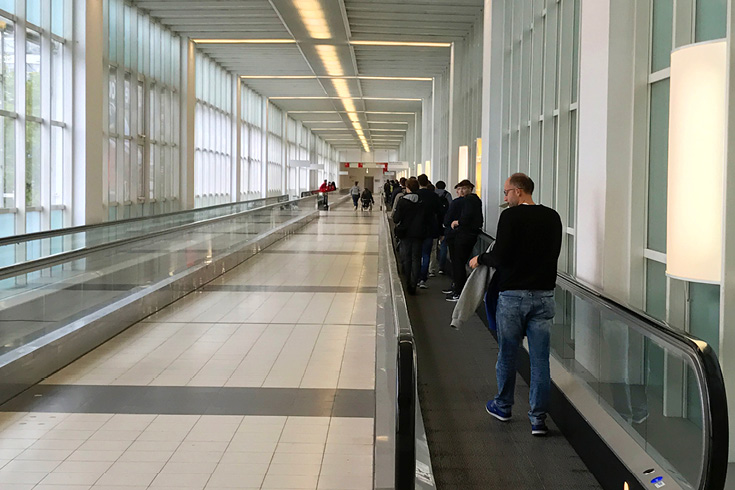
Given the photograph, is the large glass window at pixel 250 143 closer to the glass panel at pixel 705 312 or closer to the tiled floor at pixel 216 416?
the tiled floor at pixel 216 416

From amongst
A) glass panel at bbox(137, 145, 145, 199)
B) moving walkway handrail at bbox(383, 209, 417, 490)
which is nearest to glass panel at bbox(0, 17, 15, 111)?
glass panel at bbox(137, 145, 145, 199)

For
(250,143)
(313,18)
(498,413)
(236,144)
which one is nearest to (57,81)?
(313,18)

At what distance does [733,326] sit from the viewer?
4.40m

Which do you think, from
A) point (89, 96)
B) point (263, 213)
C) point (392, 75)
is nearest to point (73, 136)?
point (89, 96)

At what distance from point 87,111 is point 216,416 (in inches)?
576

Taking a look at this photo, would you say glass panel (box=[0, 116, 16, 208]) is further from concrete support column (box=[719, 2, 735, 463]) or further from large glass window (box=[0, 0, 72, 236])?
concrete support column (box=[719, 2, 735, 463])

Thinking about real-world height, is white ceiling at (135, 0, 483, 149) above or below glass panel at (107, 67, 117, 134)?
above

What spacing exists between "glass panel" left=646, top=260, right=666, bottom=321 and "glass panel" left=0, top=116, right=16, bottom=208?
13874mm

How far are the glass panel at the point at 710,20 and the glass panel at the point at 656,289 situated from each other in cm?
168

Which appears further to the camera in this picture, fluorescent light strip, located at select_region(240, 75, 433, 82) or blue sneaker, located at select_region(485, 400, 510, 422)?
fluorescent light strip, located at select_region(240, 75, 433, 82)

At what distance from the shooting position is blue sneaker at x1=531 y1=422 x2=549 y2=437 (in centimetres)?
590

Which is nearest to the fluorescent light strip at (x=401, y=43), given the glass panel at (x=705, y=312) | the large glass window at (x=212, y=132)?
the large glass window at (x=212, y=132)

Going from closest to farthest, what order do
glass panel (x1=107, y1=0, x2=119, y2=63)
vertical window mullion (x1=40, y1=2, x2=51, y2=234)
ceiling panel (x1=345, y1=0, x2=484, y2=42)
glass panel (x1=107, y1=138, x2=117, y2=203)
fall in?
1. vertical window mullion (x1=40, y1=2, x2=51, y2=234)
2. ceiling panel (x1=345, y1=0, x2=484, y2=42)
3. glass panel (x1=107, y1=0, x2=119, y2=63)
4. glass panel (x1=107, y1=138, x2=117, y2=203)

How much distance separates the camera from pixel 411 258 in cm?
1338
